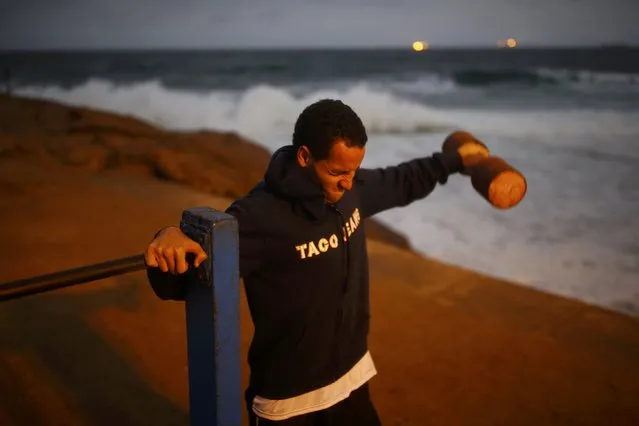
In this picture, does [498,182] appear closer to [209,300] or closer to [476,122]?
[209,300]

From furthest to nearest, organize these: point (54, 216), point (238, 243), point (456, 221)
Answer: point (456, 221) → point (54, 216) → point (238, 243)

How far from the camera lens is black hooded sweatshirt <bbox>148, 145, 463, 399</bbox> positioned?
1962mm

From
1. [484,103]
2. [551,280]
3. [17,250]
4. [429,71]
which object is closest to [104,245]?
[17,250]

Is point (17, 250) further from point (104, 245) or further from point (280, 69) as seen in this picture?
point (280, 69)

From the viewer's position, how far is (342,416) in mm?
2250

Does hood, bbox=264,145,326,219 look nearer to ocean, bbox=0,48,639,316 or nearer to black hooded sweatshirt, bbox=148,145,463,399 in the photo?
black hooded sweatshirt, bbox=148,145,463,399

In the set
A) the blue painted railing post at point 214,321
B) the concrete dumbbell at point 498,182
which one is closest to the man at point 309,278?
the blue painted railing post at point 214,321

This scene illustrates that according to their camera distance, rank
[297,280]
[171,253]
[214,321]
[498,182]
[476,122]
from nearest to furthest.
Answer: [171,253] < [214,321] < [297,280] < [498,182] < [476,122]

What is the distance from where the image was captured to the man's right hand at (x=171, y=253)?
165 cm

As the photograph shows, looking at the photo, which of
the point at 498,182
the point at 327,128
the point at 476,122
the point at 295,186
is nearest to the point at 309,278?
the point at 295,186

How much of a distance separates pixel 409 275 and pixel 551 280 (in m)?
1.87

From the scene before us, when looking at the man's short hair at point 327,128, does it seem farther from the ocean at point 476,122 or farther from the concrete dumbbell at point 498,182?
the ocean at point 476,122

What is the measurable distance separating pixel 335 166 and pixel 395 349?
A: 2817mm

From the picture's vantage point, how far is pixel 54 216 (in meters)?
6.90
